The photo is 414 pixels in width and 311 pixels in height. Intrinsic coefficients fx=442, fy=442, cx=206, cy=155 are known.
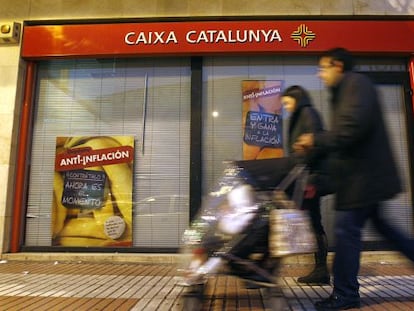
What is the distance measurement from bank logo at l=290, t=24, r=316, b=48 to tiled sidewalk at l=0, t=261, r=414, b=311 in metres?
3.51

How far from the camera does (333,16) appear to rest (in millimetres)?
7195

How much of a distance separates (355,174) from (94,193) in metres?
4.78

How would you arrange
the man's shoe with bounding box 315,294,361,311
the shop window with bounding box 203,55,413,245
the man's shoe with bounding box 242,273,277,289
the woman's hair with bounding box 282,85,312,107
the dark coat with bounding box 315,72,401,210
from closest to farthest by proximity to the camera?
the man's shoe with bounding box 242,273,277,289 → the dark coat with bounding box 315,72,401,210 → the man's shoe with bounding box 315,294,361,311 → the woman's hair with bounding box 282,85,312,107 → the shop window with bounding box 203,55,413,245

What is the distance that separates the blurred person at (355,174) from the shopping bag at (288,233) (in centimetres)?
47

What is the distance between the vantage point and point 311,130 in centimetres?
399

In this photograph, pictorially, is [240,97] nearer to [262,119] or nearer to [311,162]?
[262,119]

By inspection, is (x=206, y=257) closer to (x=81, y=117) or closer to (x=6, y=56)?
(x=81, y=117)

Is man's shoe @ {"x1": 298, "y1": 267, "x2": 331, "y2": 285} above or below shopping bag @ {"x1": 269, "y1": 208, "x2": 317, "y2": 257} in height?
below

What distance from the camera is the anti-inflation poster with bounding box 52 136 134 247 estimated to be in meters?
7.13

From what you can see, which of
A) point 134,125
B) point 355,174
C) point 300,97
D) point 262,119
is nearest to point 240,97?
point 262,119

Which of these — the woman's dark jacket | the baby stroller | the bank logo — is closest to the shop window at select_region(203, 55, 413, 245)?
the bank logo

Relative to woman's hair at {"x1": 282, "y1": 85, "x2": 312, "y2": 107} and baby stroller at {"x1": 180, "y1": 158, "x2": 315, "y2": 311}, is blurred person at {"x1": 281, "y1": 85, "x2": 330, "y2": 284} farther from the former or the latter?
baby stroller at {"x1": 180, "y1": 158, "x2": 315, "y2": 311}

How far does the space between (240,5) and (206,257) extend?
5129 mm

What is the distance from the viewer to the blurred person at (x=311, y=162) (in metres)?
4.02
